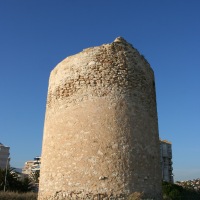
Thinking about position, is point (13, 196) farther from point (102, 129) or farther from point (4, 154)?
point (4, 154)

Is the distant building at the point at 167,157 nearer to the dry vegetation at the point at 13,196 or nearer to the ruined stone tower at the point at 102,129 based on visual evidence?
the dry vegetation at the point at 13,196

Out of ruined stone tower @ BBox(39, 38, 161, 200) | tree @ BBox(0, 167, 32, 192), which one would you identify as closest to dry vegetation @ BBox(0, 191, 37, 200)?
tree @ BBox(0, 167, 32, 192)

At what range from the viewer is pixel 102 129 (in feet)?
24.1

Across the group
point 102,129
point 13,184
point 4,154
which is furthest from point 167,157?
point 102,129

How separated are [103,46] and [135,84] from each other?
154cm

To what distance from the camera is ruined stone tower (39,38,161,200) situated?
276 inches

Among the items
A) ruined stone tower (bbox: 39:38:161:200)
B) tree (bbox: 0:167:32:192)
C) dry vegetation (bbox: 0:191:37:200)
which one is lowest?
dry vegetation (bbox: 0:191:37:200)

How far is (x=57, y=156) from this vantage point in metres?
7.67

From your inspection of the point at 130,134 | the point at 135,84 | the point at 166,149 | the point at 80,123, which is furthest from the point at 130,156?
the point at 166,149

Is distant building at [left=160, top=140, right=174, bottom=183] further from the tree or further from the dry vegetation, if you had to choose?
the dry vegetation

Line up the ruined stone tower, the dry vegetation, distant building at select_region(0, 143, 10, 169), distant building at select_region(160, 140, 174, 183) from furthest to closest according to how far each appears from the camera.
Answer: distant building at select_region(0, 143, 10, 169)
distant building at select_region(160, 140, 174, 183)
the dry vegetation
the ruined stone tower

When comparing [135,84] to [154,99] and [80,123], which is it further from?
[80,123]

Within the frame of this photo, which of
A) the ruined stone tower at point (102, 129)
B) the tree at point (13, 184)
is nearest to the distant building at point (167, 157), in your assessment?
the tree at point (13, 184)

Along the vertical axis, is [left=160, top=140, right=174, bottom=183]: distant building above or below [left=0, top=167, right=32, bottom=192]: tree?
above
